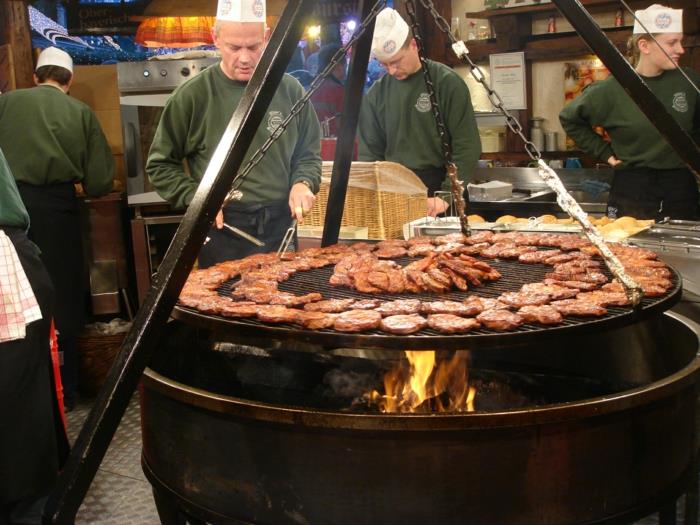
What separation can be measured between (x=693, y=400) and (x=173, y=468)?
1.75m

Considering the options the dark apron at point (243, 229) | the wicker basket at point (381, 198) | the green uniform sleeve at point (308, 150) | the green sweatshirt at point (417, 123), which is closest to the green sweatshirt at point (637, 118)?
the green sweatshirt at point (417, 123)

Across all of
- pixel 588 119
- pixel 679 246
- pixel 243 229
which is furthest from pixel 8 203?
pixel 588 119

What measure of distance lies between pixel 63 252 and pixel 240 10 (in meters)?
2.93

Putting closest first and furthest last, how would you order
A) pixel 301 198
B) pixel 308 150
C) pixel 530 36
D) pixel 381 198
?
pixel 301 198 < pixel 308 150 < pixel 381 198 < pixel 530 36

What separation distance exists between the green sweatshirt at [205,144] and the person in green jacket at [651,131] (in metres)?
3.04

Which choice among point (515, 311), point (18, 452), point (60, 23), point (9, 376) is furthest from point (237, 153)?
point (60, 23)

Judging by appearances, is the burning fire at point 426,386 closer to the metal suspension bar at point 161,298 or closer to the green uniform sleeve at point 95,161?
the metal suspension bar at point 161,298

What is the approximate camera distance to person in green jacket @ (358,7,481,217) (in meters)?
6.16

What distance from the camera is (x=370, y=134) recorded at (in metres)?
6.70

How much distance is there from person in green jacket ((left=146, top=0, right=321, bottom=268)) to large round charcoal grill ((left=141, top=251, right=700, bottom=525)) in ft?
6.46

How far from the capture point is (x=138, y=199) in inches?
280

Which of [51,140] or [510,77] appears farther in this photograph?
[510,77]

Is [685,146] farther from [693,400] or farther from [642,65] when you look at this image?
[642,65]

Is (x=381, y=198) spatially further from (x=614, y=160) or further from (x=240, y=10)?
(x=614, y=160)
